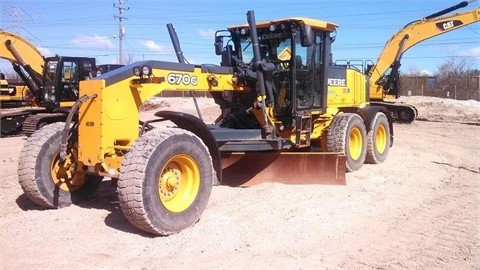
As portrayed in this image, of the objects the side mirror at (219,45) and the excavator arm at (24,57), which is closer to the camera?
the side mirror at (219,45)

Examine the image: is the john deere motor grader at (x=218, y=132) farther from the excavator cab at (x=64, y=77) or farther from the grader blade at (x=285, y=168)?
the excavator cab at (x=64, y=77)

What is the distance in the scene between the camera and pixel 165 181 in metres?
5.54

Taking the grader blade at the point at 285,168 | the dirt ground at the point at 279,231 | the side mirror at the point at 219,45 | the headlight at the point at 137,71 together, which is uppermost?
the side mirror at the point at 219,45

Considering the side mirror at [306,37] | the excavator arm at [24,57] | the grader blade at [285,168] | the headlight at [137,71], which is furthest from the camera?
the excavator arm at [24,57]

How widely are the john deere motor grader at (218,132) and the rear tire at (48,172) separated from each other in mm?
Result: 12

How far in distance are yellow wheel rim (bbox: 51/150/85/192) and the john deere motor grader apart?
13 mm

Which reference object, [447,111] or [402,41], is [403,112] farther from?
[447,111]

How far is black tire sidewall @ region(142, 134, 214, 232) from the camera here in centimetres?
512

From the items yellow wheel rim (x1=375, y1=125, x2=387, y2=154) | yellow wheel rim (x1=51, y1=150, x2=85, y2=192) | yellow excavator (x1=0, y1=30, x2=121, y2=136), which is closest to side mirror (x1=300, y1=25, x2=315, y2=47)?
yellow wheel rim (x1=51, y1=150, x2=85, y2=192)

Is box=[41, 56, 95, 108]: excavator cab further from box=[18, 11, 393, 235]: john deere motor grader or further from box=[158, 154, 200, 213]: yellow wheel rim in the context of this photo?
box=[158, 154, 200, 213]: yellow wheel rim

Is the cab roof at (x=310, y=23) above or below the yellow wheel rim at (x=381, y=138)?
above

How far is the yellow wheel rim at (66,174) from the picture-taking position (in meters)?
6.12

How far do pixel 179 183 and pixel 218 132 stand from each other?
71.1 inches

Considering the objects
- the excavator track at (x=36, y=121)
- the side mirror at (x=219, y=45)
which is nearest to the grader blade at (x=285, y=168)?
the side mirror at (x=219, y=45)
